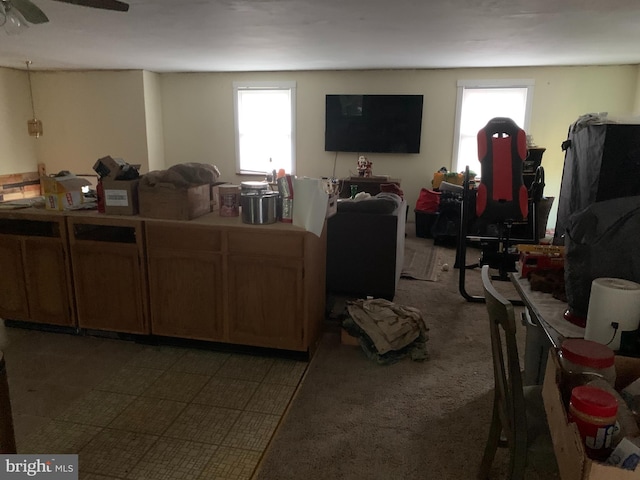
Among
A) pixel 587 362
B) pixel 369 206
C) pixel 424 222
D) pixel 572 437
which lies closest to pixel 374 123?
pixel 424 222

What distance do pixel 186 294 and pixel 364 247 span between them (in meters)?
1.48

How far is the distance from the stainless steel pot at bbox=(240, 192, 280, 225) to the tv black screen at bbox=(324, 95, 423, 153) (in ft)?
13.8

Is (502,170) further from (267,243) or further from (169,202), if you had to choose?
(169,202)

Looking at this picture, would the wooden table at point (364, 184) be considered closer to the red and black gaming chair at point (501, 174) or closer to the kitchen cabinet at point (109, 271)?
the red and black gaming chair at point (501, 174)

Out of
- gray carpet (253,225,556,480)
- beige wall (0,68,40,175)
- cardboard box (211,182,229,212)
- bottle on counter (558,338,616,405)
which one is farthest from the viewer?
beige wall (0,68,40,175)

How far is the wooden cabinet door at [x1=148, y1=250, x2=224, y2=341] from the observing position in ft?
8.89

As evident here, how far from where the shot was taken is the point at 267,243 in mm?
2588

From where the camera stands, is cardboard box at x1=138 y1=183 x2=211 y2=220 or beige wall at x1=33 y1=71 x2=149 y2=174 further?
beige wall at x1=33 y1=71 x2=149 y2=174

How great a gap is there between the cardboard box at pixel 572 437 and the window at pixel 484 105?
5.23m

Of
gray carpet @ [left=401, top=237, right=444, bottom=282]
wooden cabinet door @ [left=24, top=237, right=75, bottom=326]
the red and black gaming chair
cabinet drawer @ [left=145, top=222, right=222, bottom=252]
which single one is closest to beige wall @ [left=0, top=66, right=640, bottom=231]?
gray carpet @ [left=401, top=237, right=444, bottom=282]

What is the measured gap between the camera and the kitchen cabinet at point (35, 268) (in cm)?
289

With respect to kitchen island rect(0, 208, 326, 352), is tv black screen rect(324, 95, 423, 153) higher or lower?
higher

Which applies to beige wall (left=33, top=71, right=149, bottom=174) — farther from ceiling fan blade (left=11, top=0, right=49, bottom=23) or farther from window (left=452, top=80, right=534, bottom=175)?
ceiling fan blade (left=11, top=0, right=49, bottom=23)

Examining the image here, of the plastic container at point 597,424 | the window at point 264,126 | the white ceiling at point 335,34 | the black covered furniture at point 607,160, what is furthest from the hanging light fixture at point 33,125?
the plastic container at point 597,424
